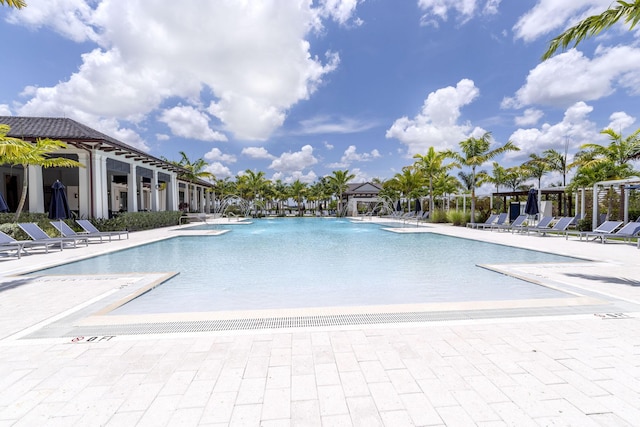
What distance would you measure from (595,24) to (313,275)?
8074 mm

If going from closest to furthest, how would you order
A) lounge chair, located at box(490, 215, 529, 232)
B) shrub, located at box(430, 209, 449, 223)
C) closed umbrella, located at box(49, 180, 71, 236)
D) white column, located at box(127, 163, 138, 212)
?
closed umbrella, located at box(49, 180, 71, 236) → lounge chair, located at box(490, 215, 529, 232) → white column, located at box(127, 163, 138, 212) → shrub, located at box(430, 209, 449, 223)

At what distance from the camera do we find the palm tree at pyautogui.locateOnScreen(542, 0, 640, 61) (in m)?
6.08

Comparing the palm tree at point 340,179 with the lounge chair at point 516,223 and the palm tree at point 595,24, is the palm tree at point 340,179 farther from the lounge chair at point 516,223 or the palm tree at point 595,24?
the palm tree at point 595,24

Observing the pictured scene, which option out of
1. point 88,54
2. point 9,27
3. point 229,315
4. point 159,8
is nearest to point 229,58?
point 159,8

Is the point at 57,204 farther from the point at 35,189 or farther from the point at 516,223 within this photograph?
the point at 516,223

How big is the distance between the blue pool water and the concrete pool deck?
4.02ft

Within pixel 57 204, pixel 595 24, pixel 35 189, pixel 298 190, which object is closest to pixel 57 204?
pixel 57 204

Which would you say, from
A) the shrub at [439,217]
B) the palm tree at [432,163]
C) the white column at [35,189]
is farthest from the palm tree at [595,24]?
the white column at [35,189]

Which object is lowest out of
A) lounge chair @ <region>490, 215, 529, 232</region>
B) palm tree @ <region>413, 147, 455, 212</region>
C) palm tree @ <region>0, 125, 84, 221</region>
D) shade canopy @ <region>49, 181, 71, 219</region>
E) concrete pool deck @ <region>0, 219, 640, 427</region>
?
concrete pool deck @ <region>0, 219, 640, 427</region>

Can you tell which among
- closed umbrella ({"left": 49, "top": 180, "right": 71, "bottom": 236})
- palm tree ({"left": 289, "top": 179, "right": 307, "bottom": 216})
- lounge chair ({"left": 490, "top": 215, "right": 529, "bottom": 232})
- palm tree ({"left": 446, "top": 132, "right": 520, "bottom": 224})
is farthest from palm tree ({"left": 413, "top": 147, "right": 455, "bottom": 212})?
palm tree ({"left": 289, "top": 179, "right": 307, "bottom": 216})

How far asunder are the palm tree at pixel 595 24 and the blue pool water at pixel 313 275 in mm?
5432

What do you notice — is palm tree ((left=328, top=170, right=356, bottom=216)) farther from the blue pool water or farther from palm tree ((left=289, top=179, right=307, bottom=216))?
the blue pool water

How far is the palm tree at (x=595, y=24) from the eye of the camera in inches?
239

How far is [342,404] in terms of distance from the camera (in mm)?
2287
